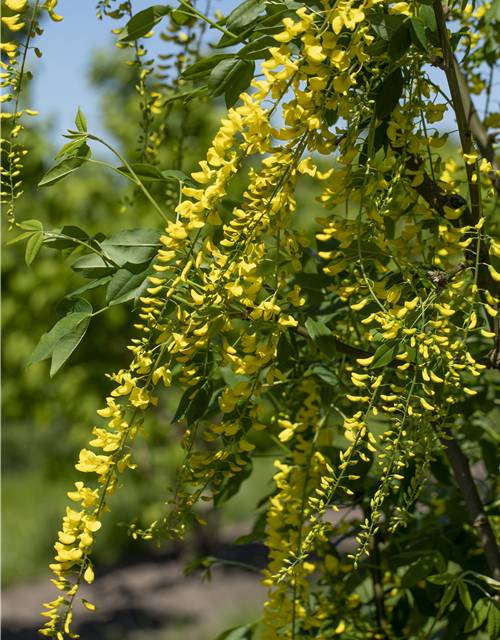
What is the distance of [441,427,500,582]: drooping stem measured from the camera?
72 centimetres

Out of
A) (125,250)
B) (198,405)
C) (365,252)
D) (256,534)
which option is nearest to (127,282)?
(125,250)

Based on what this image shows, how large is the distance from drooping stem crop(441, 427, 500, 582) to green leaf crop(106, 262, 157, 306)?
45cm

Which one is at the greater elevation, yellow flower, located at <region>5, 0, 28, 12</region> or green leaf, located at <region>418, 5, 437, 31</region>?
yellow flower, located at <region>5, 0, 28, 12</region>

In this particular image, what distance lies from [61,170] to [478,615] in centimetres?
70

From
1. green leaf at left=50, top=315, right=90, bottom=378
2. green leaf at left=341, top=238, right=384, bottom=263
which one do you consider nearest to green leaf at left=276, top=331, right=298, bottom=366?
green leaf at left=341, top=238, right=384, bottom=263

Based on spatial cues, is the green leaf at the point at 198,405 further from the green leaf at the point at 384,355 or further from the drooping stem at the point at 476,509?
the drooping stem at the point at 476,509

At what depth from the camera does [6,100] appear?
0.60 m

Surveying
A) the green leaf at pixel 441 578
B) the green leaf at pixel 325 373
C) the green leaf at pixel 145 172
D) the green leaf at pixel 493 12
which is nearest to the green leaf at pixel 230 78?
the green leaf at pixel 145 172

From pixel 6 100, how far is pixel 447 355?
0.54 meters

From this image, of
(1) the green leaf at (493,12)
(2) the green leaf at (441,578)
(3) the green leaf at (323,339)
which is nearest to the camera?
(3) the green leaf at (323,339)

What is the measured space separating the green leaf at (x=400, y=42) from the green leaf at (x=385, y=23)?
0.01m

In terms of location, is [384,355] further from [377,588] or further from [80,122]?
[377,588]

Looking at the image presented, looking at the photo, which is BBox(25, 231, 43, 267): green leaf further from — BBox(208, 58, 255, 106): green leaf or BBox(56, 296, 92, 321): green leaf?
BBox(208, 58, 255, 106): green leaf

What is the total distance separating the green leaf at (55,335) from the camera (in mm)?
580
